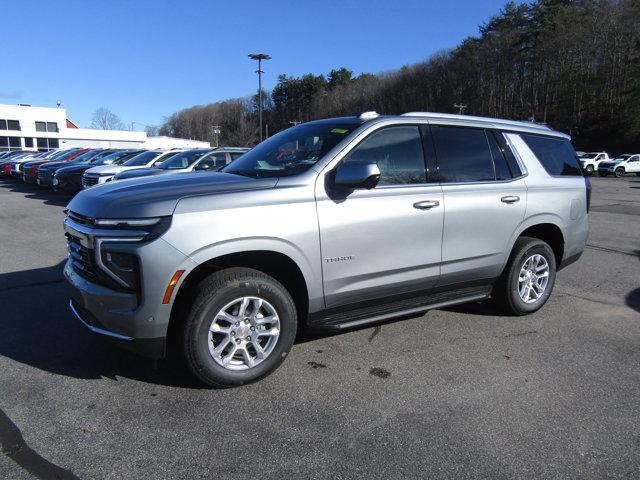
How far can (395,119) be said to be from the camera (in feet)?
13.1

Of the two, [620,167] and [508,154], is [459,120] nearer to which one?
[508,154]

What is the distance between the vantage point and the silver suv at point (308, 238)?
305 centimetres

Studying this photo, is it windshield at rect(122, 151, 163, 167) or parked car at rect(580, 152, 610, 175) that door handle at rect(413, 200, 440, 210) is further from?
parked car at rect(580, 152, 610, 175)

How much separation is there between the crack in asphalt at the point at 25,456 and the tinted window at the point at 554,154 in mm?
4737

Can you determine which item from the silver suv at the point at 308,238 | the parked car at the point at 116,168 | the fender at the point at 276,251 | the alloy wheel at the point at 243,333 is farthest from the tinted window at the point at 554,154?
the parked car at the point at 116,168

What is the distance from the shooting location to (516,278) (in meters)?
4.77

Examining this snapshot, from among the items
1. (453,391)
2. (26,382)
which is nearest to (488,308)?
(453,391)

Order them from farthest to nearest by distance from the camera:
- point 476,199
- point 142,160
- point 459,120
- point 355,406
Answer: point 142,160
point 459,120
point 476,199
point 355,406

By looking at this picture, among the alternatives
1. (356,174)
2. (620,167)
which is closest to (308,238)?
(356,174)

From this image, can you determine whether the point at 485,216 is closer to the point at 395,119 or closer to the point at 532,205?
the point at 532,205

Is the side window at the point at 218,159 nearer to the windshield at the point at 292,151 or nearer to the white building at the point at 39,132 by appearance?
the windshield at the point at 292,151

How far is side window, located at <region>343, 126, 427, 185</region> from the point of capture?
382cm

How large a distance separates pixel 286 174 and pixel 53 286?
371 cm

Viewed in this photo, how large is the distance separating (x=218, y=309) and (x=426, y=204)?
1.88m
